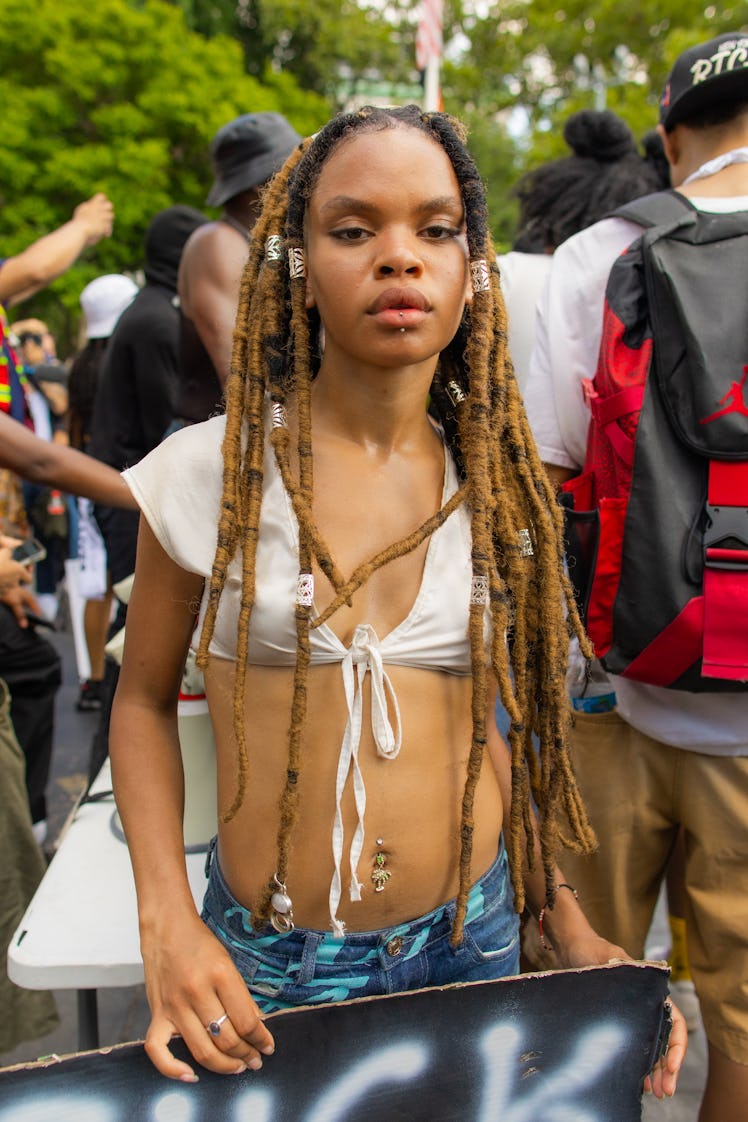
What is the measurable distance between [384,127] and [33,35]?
666 inches

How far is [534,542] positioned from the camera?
1.48m

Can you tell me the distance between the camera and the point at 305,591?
1.27m

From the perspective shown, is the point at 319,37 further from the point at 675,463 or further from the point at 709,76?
the point at 675,463

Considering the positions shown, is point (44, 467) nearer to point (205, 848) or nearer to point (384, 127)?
point (205, 848)

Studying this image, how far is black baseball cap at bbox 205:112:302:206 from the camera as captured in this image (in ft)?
9.45

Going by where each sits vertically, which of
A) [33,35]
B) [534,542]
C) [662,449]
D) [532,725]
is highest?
[33,35]

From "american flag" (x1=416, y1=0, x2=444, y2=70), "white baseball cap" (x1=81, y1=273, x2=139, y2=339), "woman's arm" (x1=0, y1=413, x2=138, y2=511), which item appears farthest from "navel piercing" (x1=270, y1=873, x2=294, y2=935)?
"american flag" (x1=416, y1=0, x2=444, y2=70)

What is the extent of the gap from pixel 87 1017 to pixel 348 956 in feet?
2.62

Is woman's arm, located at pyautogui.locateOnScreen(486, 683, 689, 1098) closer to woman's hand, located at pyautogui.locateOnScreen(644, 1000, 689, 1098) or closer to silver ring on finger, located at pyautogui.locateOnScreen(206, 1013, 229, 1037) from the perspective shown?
woman's hand, located at pyautogui.locateOnScreen(644, 1000, 689, 1098)

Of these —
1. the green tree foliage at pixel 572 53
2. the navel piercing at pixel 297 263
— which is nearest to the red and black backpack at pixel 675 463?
the navel piercing at pixel 297 263

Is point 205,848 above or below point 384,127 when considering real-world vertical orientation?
below

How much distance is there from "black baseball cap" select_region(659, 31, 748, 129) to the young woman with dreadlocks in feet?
2.68

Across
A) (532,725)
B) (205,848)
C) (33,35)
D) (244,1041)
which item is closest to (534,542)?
(532,725)

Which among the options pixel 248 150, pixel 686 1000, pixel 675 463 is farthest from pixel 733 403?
pixel 686 1000
